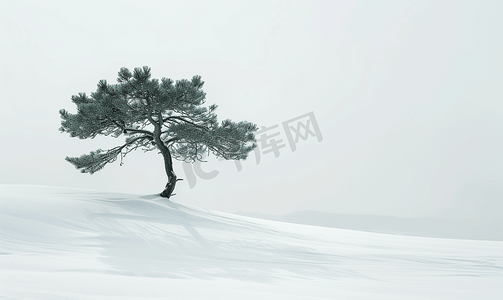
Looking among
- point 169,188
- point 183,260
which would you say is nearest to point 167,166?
point 169,188

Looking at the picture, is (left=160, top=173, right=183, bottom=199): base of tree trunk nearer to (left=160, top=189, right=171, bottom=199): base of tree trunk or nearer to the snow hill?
(left=160, top=189, right=171, bottom=199): base of tree trunk

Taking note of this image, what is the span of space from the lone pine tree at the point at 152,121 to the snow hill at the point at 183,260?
154cm

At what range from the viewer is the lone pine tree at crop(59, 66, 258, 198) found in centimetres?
964

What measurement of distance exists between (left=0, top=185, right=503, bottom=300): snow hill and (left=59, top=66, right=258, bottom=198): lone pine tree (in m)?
1.54

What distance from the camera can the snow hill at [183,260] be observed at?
3.22m

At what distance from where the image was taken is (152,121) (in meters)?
10.5

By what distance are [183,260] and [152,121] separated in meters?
5.98

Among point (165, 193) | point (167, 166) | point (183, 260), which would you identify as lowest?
point (183, 260)

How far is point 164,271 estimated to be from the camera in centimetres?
426

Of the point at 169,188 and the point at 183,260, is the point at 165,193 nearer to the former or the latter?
the point at 169,188

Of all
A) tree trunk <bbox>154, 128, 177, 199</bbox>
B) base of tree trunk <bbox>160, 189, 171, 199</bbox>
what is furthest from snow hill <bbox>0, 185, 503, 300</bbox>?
tree trunk <bbox>154, 128, 177, 199</bbox>

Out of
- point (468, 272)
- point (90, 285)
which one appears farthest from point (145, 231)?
point (468, 272)

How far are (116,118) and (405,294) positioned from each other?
8762 millimetres

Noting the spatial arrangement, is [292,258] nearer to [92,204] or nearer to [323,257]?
[323,257]
